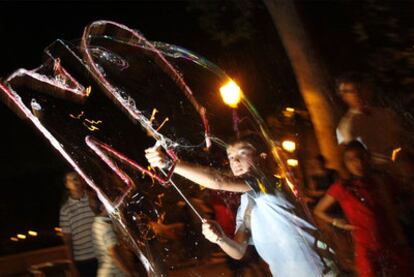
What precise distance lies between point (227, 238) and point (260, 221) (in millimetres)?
274

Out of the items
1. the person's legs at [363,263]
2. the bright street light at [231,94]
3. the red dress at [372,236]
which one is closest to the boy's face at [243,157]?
the bright street light at [231,94]

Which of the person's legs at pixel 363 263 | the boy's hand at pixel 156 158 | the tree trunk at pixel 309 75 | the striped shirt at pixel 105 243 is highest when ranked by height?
the tree trunk at pixel 309 75

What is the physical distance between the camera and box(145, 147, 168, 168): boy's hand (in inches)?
141

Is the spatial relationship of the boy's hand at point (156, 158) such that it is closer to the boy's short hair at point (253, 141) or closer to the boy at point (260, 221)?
the boy at point (260, 221)

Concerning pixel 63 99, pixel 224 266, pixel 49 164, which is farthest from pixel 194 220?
pixel 49 164

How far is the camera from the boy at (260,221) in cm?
328

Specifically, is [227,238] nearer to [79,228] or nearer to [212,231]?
[212,231]

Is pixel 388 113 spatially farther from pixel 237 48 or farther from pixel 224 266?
pixel 237 48

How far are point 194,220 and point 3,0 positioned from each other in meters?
12.5

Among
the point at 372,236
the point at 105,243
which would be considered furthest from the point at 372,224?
the point at 105,243

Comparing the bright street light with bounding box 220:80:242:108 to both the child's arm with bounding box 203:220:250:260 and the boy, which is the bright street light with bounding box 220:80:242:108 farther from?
the child's arm with bounding box 203:220:250:260

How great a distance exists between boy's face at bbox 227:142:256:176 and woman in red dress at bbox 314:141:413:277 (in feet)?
3.88

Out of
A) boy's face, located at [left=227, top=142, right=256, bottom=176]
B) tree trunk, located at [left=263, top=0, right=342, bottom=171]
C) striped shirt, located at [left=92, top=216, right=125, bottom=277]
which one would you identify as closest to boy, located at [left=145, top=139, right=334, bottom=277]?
boy's face, located at [left=227, top=142, right=256, bottom=176]

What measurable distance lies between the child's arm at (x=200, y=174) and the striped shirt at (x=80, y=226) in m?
2.92
